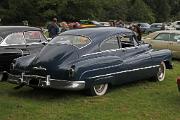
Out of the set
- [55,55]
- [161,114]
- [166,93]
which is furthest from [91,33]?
[161,114]

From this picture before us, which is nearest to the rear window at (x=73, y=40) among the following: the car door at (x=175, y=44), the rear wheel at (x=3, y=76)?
the rear wheel at (x=3, y=76)

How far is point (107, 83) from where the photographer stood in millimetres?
11078

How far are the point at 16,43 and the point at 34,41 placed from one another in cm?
91

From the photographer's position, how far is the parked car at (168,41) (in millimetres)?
19219

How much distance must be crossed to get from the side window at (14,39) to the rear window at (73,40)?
1.90 m

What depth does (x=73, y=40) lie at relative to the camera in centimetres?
1130

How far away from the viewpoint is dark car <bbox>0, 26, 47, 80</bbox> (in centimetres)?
1252

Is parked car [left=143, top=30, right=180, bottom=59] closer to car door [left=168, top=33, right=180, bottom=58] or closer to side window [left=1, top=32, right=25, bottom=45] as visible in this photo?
car door [left=168, top=33, right=180, bottom=58]

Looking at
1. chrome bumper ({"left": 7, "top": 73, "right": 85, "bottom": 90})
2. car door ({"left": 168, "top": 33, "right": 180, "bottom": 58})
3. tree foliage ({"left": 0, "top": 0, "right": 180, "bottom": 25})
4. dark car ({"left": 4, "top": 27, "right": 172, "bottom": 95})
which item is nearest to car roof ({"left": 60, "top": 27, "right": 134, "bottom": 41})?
dark car ({"left": 4, "top": 27, "right": 172, "bottom": 95})

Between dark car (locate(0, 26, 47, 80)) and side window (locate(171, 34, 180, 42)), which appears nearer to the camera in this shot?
dark car (locate(0, 26, 47, 80))

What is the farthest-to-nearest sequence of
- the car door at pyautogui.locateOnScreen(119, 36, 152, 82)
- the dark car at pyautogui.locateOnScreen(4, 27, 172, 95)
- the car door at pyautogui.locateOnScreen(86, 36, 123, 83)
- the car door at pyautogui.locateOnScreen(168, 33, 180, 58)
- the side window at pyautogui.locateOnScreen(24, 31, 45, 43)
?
the car door at pyautogui.locateOnScreen(168, 33, 180, 58) → the side window at pyautogui.locateOnScreen(24, 31, 45, 43) → the car door at pyautogui.locateOnScreen(119, 36, 152, 82) → the car door at pyautogui.locateOnScreen(86, 36, 123, 83) → the dark car at pyautogui.locateOnScreen(4, 27, 172, 95)

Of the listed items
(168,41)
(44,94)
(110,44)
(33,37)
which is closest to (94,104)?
(44,94)

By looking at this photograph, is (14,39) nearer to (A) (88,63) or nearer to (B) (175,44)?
(A) (88,63)

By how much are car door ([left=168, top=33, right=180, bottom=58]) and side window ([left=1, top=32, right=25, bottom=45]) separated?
306 inches
